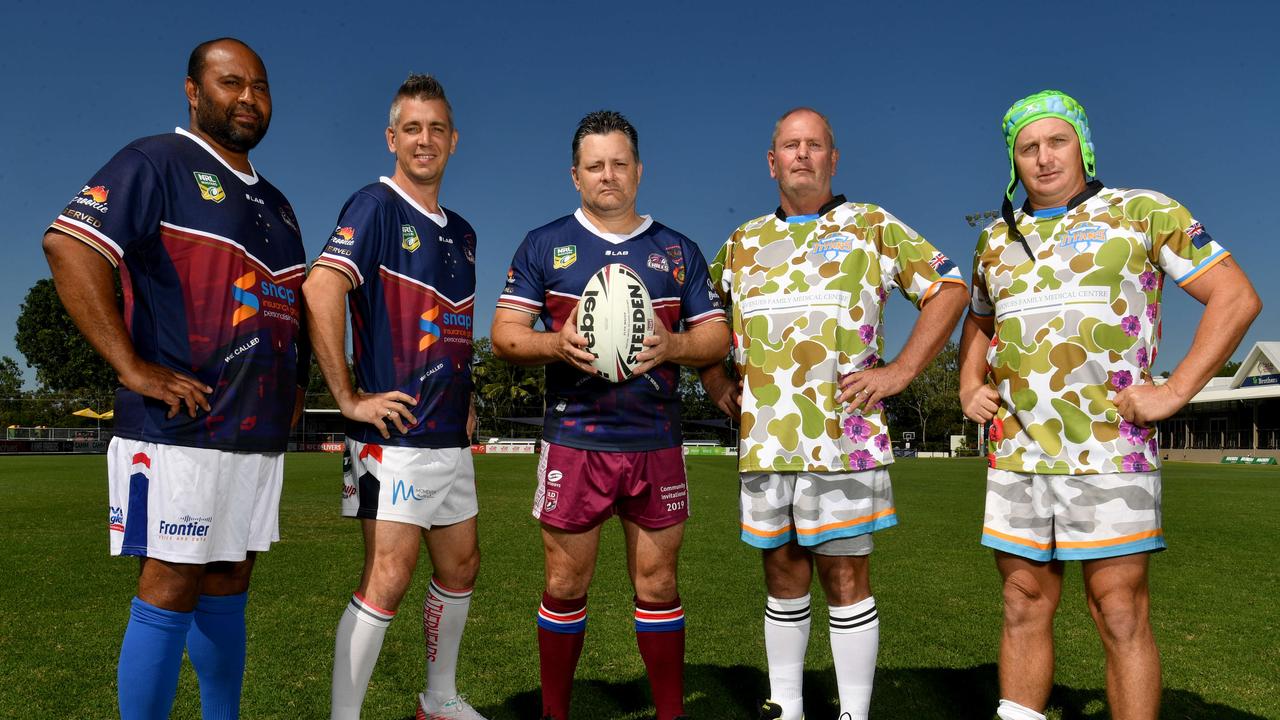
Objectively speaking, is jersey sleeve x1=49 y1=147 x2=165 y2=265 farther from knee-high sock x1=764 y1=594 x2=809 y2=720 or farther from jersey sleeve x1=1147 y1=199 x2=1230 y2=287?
jersey sleeve x1=1147 y1=199 x2=1230 y2=287

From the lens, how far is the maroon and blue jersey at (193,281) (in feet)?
9.74

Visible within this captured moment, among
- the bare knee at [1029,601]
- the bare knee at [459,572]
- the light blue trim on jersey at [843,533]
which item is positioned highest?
the light blue trim on jersey at [843,533]

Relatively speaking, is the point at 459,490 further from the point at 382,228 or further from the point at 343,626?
the point at 382,228

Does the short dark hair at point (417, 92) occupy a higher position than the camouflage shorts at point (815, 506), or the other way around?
the short dark hair at point (417, 92)

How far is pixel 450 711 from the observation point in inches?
153

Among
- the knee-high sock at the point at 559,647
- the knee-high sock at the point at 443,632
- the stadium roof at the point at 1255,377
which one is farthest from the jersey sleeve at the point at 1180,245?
the stadium roof at the point at 1255,377

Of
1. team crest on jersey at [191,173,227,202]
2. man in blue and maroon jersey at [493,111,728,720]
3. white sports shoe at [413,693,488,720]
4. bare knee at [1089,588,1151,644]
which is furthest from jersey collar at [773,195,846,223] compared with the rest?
white sports shoe at [413,693,488,720]

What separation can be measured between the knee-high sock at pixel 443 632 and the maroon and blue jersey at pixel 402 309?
0.74 metres

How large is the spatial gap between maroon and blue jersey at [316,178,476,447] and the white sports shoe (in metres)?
1.26

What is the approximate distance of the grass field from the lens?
4414 mm

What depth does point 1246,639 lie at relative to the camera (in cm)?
596

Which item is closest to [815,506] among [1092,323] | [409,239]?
[1092,323]

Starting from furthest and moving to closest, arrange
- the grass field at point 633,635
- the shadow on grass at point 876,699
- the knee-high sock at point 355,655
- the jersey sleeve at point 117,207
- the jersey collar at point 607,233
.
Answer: the grass field at point 633,635 → the shadow on grass at point 876,699 → the jersey collar at point 607,233 → the knee-high sock at point 355,655 → the jersey sleeve at point 117,207

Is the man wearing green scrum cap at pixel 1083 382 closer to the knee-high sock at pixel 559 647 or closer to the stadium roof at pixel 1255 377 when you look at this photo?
the knee-high sock at pixel 559 647
